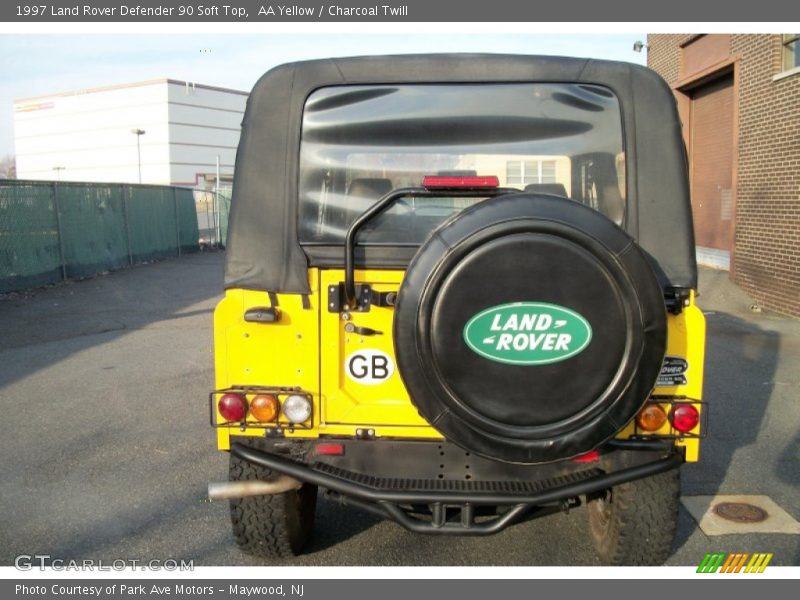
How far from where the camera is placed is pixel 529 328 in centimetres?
274

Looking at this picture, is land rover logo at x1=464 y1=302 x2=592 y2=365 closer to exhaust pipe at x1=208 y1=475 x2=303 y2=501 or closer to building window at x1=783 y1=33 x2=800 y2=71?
exhaust pipe at x1=208 y1=475 x2=303 y2=501

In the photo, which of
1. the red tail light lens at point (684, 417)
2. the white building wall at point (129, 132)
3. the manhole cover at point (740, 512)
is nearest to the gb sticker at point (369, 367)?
the red tail light lens at point (684, 417)

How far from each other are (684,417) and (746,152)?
1044 cm

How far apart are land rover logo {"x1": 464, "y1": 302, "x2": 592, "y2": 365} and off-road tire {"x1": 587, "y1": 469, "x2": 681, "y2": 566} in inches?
34.2

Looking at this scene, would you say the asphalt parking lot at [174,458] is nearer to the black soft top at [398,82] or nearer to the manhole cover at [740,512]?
the manhole cover at [740,512]

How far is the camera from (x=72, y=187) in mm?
14789

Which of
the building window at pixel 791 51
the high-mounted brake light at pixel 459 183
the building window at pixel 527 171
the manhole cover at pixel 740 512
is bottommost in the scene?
the manhole cover at pixel 740 512

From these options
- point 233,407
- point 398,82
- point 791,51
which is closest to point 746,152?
point 791,51

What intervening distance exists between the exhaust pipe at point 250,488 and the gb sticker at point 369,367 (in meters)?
0.52

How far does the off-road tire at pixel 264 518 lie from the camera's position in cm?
337

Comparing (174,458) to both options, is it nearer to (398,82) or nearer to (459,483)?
(459,483)

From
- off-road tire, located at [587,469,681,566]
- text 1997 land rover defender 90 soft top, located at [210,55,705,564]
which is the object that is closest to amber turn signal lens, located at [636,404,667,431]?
text 1997 land rover defender 90 soft top, located at [210,55,705,564]

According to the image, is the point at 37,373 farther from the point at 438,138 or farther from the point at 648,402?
the point at 648,402

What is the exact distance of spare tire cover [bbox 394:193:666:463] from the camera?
2.71m
